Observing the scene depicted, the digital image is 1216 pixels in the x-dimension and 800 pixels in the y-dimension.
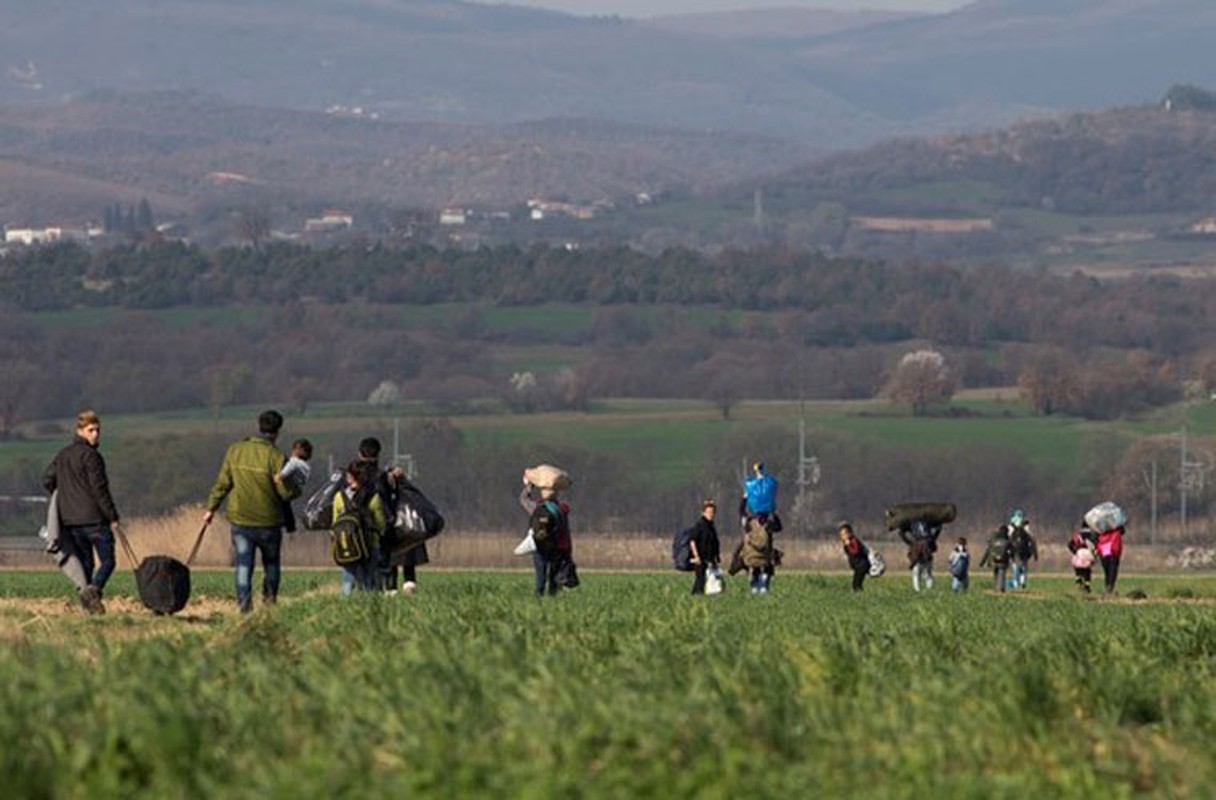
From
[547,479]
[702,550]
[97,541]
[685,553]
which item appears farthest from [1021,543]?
[97,541]

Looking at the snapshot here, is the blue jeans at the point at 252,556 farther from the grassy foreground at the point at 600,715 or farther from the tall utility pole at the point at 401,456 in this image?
the tall utility pole at the point at 401,456

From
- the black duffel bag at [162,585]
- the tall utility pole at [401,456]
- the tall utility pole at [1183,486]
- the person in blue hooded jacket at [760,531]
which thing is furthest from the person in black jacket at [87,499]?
the tall utility pole at [1183,486]

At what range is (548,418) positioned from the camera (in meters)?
134

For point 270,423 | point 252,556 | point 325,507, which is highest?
point 270,423

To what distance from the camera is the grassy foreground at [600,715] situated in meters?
12.9

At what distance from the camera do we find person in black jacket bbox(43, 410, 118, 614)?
2477 centimetres

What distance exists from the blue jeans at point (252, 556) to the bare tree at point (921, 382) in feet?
351

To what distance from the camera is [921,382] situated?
464 feet

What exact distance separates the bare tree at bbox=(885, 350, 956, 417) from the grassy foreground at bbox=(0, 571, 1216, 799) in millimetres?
116023

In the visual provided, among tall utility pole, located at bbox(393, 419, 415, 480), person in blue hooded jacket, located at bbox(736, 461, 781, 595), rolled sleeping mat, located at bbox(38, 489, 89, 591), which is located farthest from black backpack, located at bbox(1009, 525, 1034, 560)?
tall utility pole, located at bbox(393, 419, 415, 480)

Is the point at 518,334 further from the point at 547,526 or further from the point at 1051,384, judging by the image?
the point at 547,526

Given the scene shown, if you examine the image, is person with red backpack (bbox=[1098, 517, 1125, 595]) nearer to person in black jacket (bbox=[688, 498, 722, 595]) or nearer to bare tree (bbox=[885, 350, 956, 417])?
person in black jacket (bbox=[688, 498, 722, 595])

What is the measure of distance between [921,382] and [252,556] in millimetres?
116413

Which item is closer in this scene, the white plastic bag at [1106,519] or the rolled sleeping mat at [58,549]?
the rolled sleeping mat at [58,549]
